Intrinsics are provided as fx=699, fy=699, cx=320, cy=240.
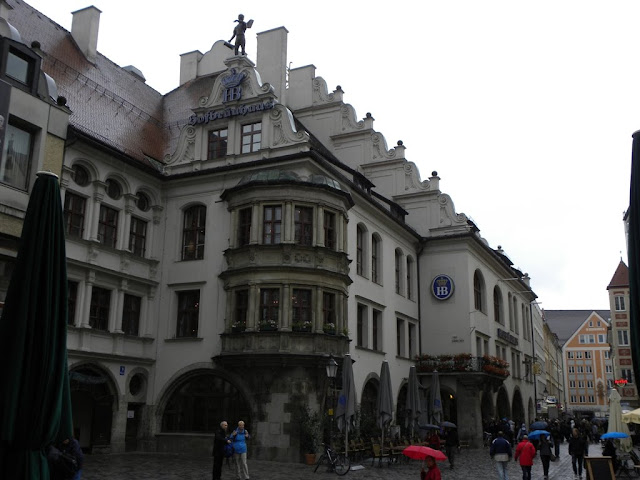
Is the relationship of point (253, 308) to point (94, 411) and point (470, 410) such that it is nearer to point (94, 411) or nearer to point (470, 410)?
point (94, 411)

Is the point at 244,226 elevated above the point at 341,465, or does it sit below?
above

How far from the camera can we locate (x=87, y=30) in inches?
1332

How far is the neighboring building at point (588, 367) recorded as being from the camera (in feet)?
400

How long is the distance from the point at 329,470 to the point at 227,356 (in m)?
6.40

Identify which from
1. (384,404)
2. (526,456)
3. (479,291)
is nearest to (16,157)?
(526,456)

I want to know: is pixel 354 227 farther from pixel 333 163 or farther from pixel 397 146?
pixel 397 146

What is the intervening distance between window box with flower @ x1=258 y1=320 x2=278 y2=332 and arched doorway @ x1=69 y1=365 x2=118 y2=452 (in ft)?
20.5

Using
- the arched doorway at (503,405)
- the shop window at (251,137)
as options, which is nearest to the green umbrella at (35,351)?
the shop window at (251,137)

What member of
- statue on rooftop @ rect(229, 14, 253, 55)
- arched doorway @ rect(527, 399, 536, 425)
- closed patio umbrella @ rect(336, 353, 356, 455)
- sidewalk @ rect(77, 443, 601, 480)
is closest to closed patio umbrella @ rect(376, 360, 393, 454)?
sidewalk @ rect(77, 443, 601, 480)

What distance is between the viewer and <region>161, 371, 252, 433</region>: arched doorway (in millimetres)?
26859

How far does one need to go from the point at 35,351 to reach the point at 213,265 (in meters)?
20.1

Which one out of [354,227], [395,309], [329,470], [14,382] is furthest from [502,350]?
[14,382]

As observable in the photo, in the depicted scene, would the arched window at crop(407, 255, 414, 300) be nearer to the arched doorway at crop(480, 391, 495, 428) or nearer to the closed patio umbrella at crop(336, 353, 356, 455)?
the arched doorway at crop(480, 391, 495, 428)

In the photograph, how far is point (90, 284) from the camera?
26.0 metres
